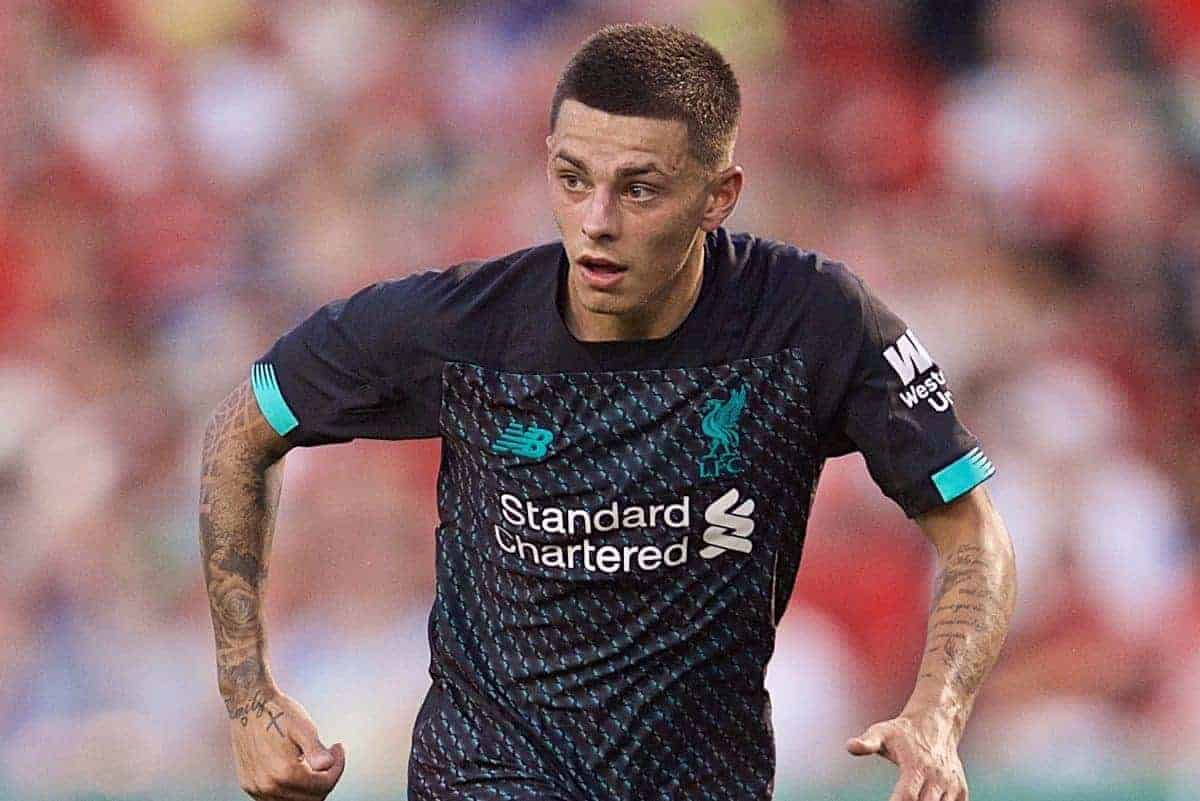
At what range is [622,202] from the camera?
3463mm

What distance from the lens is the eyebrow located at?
3.45 meters

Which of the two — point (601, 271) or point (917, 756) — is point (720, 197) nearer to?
point (601, 271)

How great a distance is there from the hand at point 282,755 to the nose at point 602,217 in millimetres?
1050

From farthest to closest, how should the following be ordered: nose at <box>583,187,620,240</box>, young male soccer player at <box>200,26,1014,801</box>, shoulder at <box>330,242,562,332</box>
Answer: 1. shoulder at <box>330,242,562,332</box>
2. young male soccer player at <box>200,26,1014,801</box>
3. nose at <box>583,187,620,240</box>

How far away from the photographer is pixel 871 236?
276 inches

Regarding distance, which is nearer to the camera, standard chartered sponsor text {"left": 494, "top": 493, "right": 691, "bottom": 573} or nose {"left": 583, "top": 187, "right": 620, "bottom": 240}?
nose {"left": 583, "top": 187, "right": 620, "bottom": 240}

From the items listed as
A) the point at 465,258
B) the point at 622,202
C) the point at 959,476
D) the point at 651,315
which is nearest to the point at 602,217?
the point at 622,202

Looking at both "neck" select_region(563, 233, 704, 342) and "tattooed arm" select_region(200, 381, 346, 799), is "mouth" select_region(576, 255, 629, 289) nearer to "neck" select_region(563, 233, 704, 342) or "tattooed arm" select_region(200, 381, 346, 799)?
"neck" select_region(563, 233, 704, 342)

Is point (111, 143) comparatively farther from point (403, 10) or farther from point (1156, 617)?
point (1156, 617)

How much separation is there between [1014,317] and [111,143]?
10.8 feet

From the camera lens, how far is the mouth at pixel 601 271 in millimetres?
3461

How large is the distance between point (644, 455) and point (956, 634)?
0.64 m

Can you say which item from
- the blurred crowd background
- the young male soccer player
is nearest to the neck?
the young male soccer player

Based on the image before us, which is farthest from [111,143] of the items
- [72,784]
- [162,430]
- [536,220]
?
[72,784]
